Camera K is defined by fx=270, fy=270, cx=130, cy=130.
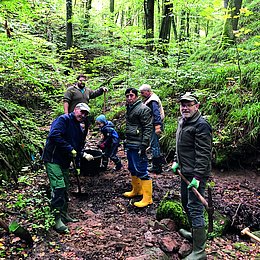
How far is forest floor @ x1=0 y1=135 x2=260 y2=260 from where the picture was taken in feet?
13.3

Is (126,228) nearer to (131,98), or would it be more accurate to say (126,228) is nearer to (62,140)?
(62,140)

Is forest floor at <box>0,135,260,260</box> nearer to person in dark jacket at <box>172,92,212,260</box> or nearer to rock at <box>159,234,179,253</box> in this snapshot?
rock at <box>159,234,179,253</box>

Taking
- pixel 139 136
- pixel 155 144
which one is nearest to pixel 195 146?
pixel 139 136

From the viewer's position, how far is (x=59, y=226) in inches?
180

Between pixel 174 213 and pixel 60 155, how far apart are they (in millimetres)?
2274

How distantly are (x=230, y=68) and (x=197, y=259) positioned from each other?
6.23m

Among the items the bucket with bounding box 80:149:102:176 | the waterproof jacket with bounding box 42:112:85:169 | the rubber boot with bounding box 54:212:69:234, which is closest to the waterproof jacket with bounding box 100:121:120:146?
the bucket with bounding box 80:149:102:176

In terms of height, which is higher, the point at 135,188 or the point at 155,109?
the point at 155,109

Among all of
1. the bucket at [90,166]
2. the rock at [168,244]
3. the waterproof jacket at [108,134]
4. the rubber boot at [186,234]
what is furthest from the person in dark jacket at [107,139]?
the rock at [168,244]

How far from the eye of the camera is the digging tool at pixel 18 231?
3.79 metres

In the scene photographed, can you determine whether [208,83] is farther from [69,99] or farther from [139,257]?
[139,257]

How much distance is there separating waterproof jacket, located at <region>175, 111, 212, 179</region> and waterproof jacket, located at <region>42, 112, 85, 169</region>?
1927 mm

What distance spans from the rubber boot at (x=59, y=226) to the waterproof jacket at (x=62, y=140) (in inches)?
34.5

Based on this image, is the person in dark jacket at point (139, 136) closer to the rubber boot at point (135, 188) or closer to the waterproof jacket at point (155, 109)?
the rubber boot at point (135, 188)
